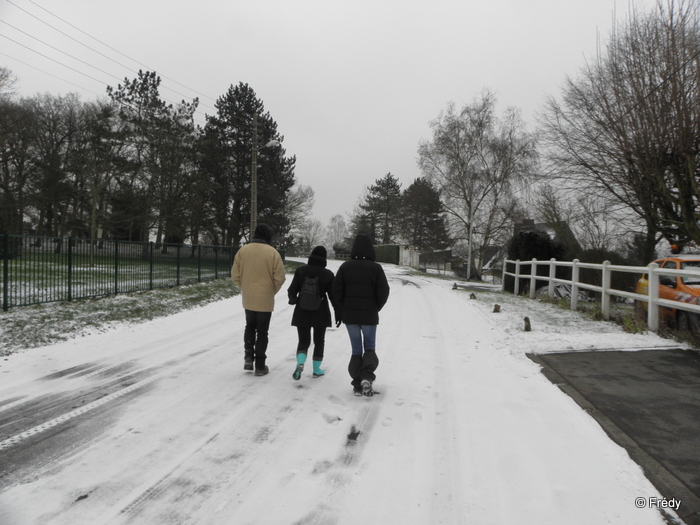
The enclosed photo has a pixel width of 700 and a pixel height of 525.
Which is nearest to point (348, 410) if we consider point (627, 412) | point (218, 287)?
point (627, 412)

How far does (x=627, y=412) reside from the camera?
13.2 ft

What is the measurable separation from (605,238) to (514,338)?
54.4 feet

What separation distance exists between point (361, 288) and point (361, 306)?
194 mm

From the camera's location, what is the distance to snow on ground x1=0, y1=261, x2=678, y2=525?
8.09 ft

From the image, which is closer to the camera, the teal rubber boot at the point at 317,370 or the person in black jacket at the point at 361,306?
the person in black jacket at the point at 361,306

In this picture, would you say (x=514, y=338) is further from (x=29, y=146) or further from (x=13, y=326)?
(x=29, y=146)

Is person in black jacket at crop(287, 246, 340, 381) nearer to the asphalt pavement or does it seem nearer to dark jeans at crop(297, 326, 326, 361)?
dark jeans at crop(297, 326, 326, 361)

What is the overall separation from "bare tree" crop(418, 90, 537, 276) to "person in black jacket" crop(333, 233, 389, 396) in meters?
28.7

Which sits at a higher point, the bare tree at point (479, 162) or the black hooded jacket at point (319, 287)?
the bare tree at point (479, 162)


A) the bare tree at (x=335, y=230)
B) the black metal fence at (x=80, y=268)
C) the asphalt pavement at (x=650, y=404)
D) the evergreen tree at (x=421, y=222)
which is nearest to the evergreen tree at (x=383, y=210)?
the evergreen tree at (x=421, y=222)

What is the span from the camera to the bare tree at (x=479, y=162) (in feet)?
101

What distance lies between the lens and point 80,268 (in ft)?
31.7

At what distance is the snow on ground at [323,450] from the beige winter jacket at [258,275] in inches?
36.1

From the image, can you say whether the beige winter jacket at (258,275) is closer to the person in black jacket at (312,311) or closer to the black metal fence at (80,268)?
the person in black jacket at (312,311)
